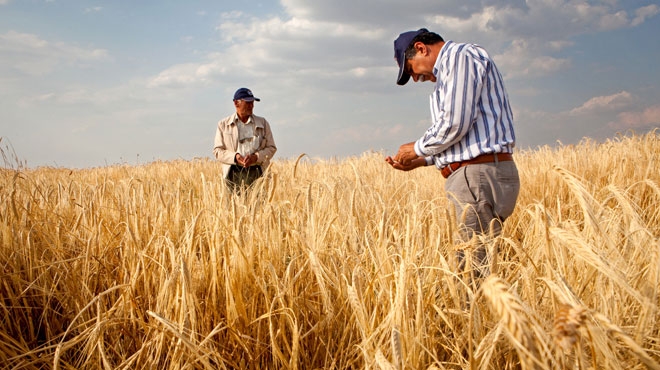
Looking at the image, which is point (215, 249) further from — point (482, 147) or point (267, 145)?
point (267, 145)

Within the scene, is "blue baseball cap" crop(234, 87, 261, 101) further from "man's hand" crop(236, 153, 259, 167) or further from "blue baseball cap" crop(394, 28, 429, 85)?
"blue baseball cap" crop(394, 28, 429, 85)

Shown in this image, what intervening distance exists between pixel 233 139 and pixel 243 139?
0.13 metres

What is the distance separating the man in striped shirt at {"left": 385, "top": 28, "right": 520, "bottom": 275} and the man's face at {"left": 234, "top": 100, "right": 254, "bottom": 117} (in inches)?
128

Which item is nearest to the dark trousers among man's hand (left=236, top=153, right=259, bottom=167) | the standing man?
Result: the standing man

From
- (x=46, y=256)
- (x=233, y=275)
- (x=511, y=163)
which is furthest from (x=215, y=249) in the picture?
(x=511, y=163)

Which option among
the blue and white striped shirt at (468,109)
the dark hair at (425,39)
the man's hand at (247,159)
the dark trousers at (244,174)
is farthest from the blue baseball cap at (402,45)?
the dark trousers at (244,174)

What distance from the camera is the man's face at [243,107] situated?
530 centimetres

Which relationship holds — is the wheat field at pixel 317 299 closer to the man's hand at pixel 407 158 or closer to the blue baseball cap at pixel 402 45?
the man's hand at pixel 407 158

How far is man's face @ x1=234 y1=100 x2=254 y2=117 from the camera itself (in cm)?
530

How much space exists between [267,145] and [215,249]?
12.4ft

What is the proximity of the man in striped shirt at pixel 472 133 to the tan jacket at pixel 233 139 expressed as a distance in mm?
3226

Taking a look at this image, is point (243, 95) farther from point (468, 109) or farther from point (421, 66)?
point (468, 109)

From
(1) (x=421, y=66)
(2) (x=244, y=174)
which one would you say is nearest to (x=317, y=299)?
(1) (x=421, y=66)

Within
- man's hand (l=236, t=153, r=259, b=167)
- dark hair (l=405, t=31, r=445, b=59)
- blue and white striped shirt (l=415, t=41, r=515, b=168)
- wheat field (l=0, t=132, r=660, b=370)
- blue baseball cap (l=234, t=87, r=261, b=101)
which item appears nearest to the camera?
wheat field (l=0, t=132, r=660, b=370)
